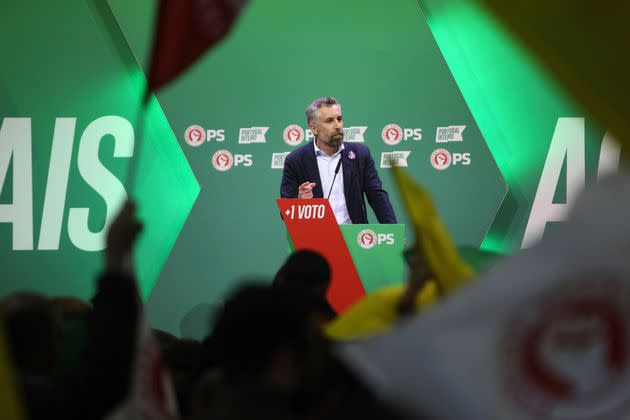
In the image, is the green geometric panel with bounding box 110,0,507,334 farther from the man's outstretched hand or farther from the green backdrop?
the man's outstretched hand

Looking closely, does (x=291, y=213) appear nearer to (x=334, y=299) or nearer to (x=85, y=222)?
(x=334, y=299)

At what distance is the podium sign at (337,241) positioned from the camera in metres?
6.55

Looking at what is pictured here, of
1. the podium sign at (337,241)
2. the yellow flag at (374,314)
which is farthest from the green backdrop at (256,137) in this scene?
the yellow flag at (374,314)

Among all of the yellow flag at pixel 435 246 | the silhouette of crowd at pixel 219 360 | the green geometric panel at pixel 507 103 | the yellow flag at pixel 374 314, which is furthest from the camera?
the green geometric panel at pixel 507 103

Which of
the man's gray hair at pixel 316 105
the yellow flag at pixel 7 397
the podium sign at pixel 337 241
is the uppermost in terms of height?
the man's gray hair at pixel 316 105

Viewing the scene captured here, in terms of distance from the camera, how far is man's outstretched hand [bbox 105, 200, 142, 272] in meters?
2.10

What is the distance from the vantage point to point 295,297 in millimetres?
2041

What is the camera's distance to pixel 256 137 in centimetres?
796

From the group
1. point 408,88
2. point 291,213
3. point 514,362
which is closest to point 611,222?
point 514,362

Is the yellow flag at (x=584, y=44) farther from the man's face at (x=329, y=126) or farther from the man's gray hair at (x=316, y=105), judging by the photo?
the man's gray hair at (x=316, y=105)

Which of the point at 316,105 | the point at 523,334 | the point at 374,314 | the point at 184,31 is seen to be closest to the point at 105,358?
the point at 374,314

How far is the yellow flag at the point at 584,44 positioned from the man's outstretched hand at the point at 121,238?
910 millimetres

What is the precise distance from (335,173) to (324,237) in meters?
0.89

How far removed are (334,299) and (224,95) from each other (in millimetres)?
2297
